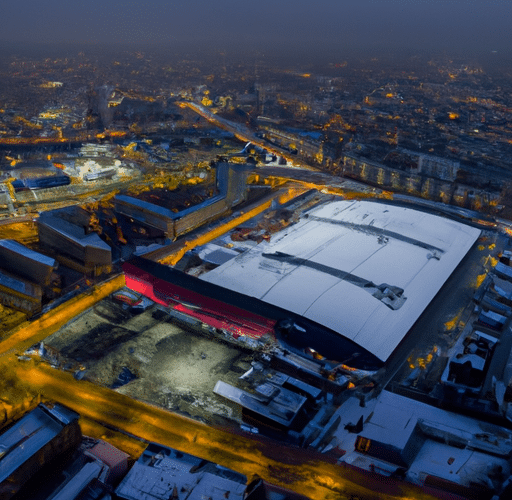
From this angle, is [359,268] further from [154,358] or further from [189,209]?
[189,209]

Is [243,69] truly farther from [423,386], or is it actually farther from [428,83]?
[423,386]

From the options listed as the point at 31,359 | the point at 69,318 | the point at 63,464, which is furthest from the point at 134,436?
the point at 69,318

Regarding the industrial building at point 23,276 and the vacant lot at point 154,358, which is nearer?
the vacant lot at point 154,358

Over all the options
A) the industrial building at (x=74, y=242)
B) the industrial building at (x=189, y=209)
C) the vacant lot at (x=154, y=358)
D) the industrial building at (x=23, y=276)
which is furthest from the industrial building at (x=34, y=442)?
the industrial building at (x=189, y=209)

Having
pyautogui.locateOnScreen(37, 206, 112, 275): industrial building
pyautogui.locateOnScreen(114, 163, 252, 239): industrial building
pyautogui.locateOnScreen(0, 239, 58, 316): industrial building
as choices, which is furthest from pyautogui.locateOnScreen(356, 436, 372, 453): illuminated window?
pyautogui.locateOnScreen(114, 163, 252, 239): industrial building

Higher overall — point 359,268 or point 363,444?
point 359,268

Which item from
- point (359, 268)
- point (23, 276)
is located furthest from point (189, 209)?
point (359, 268)

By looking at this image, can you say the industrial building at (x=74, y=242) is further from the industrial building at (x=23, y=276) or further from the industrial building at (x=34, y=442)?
the industrial building at (x=34, y=442)

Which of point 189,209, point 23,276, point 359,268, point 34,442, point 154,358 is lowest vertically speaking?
point 154,358

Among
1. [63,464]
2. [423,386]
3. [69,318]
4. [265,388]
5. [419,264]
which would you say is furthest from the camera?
[419,264]
